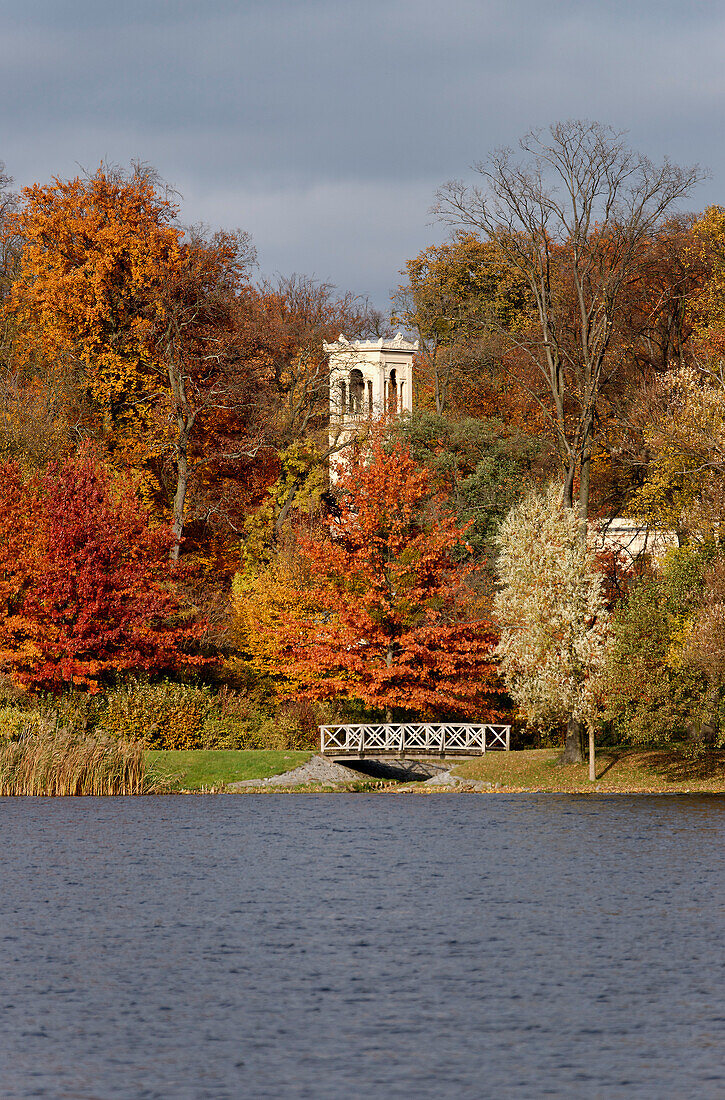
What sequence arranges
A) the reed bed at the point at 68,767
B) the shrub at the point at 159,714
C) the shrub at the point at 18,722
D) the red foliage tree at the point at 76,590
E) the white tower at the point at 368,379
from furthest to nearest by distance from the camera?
the white tower at the point at 368,379
the shrub at the point at 159,714
the red foliage tree at the point at 76,590
the shrub at the point at 18,722
the reed bed at the point at 68,767

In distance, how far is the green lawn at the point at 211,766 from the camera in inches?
1829

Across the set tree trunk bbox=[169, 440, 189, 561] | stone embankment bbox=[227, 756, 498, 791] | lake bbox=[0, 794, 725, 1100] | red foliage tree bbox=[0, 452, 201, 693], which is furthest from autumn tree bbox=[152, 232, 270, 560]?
lake bbox=[0, 794, 725, 1100]

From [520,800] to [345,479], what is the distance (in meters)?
16.1

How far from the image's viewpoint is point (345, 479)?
54.9m

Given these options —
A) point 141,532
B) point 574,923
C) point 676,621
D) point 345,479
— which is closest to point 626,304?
point 345,479

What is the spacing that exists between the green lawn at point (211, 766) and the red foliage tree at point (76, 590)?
4.52 m

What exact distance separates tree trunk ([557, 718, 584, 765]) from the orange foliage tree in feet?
11.9

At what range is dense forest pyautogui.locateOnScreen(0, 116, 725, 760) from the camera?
47250mm

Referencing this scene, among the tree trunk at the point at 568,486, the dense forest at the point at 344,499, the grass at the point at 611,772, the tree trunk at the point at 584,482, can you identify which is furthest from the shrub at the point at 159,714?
the tree trunk at the point at 584,482

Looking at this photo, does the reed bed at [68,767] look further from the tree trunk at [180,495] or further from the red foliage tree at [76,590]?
the tree trunk at [180,495]

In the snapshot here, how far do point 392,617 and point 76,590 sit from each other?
1136 cm

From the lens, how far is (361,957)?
21.6 m

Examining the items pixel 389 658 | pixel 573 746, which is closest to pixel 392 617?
pixel 389 658

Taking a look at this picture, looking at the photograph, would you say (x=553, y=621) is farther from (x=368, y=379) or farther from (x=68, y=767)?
(x=368, y=379)
